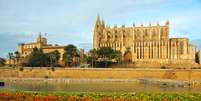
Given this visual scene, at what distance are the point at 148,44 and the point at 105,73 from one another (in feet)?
135

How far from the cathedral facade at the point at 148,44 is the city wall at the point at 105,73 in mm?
37341

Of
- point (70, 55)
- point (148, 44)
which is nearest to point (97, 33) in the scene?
point (148, 44)

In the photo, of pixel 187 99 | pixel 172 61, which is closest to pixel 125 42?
pixel 172 61

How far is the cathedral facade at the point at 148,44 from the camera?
11469cm

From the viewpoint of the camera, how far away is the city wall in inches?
2916

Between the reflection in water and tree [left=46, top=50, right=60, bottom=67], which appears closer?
the reflection in water

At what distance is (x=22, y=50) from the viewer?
143250 mm

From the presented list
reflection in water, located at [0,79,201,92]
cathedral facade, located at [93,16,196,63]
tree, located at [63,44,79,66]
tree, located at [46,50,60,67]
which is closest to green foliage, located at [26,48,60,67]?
tree, located at [46,50,60,67]

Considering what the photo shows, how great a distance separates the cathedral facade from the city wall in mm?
37341

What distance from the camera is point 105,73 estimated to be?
79.3m

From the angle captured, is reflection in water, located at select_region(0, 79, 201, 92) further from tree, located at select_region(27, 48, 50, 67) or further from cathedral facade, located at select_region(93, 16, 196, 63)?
cathedral facade, located at select_region(93, 16, 196, 63)

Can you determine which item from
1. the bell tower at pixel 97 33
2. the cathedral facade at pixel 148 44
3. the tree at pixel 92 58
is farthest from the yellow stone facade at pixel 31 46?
the tree at pixel 92 58

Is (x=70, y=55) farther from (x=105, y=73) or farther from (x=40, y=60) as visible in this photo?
(x=105, y=73)

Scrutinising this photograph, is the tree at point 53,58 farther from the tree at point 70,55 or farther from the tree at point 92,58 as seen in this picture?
the tree at point 92,58
